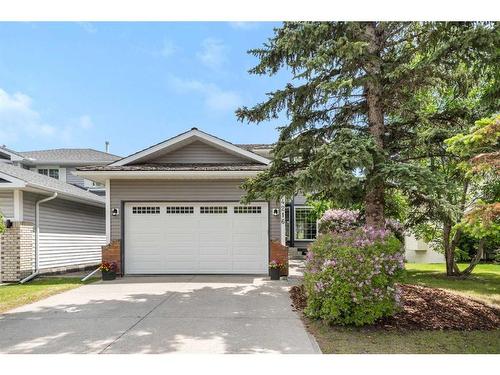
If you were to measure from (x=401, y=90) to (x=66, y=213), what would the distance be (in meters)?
11.1

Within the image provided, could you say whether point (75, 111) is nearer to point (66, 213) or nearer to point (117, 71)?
point (66, 213)

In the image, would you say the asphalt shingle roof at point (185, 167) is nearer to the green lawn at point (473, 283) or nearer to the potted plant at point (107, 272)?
the potted plant at point (107, 272)

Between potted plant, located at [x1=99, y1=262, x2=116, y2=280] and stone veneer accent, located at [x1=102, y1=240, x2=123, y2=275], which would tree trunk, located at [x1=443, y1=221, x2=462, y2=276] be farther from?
potted plant, located at [x1=99, y1=262, x2=116, y2=280]

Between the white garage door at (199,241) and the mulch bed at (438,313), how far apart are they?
10.6ft

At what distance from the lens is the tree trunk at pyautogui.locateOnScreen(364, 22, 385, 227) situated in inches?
273

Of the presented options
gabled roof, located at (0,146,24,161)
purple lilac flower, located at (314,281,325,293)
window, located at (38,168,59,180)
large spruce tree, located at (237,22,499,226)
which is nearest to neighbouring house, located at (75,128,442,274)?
large spruce tree, located at (237,22,499,226)

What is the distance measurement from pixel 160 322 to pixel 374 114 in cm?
535

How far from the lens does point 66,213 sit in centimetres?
1356

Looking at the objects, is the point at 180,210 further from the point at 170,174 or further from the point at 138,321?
the point at 138,321

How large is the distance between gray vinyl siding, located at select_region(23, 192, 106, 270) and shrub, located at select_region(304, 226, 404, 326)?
9084mm

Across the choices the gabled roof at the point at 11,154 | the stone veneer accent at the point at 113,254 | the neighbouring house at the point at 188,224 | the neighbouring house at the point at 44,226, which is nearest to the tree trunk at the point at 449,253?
the neighbouring house at the point at 188,224

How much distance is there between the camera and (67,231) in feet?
44.5
